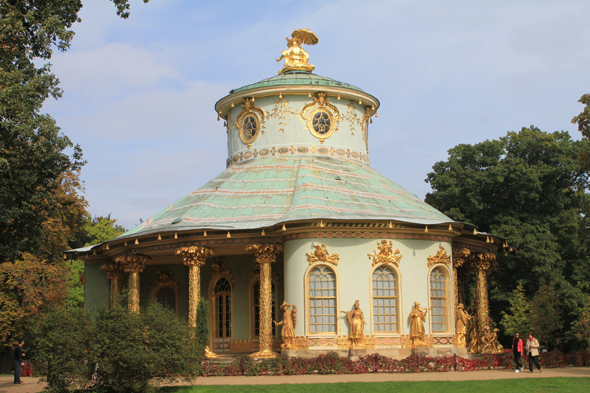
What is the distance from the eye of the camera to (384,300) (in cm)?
2264

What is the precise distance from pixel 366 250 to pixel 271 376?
5.35 metres

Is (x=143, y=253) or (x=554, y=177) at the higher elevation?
(x=554, y=177)

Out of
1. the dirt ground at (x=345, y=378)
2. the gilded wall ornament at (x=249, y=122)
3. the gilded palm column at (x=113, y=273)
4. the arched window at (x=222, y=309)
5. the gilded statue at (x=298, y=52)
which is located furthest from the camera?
the gilded statue at (x=298, y=52)

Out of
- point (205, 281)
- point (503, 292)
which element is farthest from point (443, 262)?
point (503, 292)

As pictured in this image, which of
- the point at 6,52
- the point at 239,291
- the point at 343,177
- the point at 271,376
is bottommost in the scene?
the point at 271,376

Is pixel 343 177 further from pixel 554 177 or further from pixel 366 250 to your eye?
pixel 554 177

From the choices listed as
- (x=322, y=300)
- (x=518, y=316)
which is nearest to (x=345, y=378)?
(x=322, y=300)

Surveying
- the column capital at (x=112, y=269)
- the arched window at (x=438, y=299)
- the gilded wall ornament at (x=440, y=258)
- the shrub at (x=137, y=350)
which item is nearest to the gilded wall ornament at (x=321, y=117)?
the gilded wall ornament at (x=440, y=258)

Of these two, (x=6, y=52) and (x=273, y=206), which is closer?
(x=6, y=52)

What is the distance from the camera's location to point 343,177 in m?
26.5

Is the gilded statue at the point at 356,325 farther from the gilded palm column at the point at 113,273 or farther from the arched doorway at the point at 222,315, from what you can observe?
the gilded palm column at the point at 113,273

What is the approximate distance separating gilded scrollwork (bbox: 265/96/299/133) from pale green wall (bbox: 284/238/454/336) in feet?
24.0

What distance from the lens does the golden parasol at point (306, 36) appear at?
3133 cm

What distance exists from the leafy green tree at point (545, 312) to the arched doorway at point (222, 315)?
15.8m
